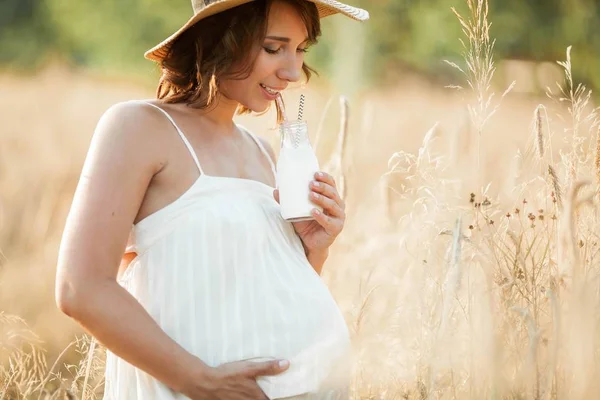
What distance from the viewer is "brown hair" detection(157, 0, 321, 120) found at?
6.93 feet

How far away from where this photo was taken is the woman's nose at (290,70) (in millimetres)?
2102

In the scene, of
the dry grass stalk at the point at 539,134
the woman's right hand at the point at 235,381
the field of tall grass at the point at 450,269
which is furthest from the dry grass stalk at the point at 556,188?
the woman's right hand at the point at 235,381

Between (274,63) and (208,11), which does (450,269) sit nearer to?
(274,63)

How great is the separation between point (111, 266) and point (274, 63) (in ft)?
2.00

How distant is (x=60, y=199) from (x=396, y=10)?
1391 centimetres

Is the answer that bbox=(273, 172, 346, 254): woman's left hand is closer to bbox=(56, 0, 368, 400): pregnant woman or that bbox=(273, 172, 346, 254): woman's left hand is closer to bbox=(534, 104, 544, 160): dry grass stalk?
bbox=(56, 0, 368, 400): pregnant woman

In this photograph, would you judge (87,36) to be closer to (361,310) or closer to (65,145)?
(65,145)

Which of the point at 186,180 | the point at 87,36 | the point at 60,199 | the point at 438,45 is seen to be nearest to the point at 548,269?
the point at 186,180

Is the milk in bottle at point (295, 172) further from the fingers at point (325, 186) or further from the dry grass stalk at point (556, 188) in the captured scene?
the dry grass stalk at point (556, 188)

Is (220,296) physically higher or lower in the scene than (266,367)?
higher

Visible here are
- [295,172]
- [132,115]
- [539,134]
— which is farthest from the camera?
[539,134]

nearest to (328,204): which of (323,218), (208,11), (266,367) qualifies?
(323,218)

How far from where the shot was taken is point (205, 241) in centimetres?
200

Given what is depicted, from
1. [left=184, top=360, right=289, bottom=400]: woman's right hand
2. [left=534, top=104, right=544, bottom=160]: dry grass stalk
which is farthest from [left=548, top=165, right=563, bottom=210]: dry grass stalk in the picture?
[left=184, top=360, right=289, bottom=400]: woman's right hand
